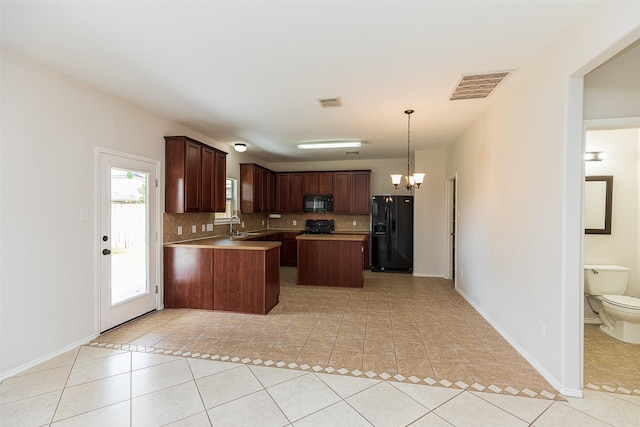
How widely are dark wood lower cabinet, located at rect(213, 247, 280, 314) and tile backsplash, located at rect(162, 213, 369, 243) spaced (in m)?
0.87

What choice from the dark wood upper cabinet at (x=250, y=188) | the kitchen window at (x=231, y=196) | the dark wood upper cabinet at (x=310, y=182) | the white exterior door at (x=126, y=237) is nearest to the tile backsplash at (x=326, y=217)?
the dark wood upper cabinet at (x=310, y=182)

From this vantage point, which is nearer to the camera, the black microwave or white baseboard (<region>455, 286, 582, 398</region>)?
white baseboard (<region>455, 286, 582, 398</region>)

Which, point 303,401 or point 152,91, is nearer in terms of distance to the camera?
point 303,401

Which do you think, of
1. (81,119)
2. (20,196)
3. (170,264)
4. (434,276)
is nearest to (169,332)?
(170,264)

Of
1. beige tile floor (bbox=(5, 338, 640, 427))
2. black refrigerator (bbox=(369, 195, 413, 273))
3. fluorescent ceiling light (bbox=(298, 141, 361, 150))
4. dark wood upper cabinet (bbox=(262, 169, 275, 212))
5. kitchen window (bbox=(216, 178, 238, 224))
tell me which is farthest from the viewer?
dark wood upper cabinet (bbox=(262, 169, 275, 212))

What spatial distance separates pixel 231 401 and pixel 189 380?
1.59ft

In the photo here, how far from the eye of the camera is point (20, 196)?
2.36 meters

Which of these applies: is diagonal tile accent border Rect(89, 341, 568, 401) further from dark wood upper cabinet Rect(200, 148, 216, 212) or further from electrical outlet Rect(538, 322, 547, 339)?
dark wood upper cabinet Rect(200, 148, 216, 212)

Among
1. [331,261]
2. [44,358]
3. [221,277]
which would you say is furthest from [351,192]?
[44,358]

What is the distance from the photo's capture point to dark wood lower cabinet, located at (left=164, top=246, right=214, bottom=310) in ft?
12.7

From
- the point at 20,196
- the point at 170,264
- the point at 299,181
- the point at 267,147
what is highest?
the point at 267,147

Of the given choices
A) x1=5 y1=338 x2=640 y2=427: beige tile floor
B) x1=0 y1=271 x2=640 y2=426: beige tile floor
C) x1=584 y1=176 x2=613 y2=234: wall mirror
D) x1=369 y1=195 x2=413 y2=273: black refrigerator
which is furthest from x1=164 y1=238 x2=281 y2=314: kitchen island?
x1=584 y1=176 x2=613 y2=234: wall mirror

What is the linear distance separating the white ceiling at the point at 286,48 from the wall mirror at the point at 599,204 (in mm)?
1625

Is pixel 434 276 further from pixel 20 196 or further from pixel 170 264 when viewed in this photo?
pixel 20 196
